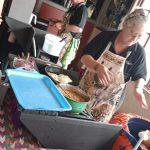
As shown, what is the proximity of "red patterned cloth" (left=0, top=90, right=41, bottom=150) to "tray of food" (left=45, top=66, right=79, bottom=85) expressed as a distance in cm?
33

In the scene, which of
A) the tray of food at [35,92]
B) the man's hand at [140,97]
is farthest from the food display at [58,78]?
the man's hand at [140,97]

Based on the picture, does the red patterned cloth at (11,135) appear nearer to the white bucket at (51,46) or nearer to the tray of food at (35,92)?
the tray of food at (35,92)

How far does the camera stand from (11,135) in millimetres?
1126

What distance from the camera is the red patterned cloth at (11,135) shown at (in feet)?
3.55

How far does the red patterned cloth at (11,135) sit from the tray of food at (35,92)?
128mm

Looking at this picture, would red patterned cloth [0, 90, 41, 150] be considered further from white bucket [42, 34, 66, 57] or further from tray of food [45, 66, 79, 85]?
white bucket [42, 34, 66, 57]

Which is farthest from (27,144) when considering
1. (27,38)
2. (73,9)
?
(73,9)

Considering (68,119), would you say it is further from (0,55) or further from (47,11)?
(47,11)

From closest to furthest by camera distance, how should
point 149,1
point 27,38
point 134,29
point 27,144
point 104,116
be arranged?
1. point 27,144
2. point 134,29
3. point 104,116
4. point 27,38
5. point 149,1

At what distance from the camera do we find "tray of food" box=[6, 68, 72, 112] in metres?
1.11

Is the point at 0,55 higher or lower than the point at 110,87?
lower

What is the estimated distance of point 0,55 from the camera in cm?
254

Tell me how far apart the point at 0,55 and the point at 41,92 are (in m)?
1.45

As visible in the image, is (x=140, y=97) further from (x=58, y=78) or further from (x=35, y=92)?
(x=35, y=92)
